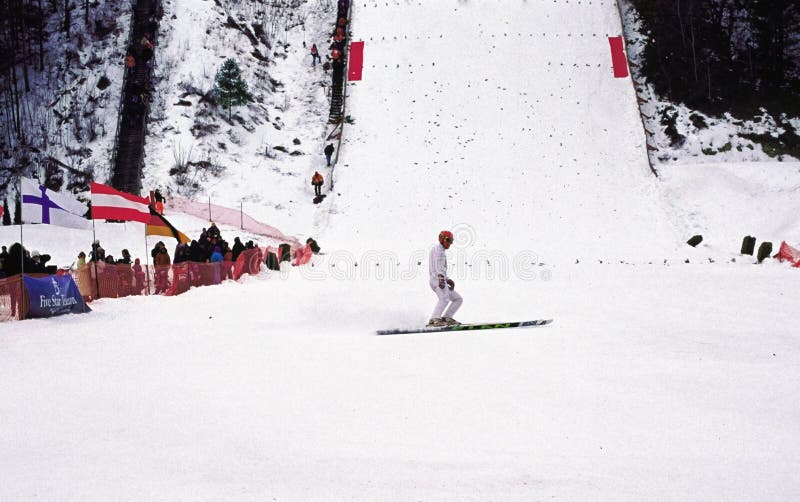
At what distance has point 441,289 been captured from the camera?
1066 cm

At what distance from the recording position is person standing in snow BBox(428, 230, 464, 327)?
10.5 meters

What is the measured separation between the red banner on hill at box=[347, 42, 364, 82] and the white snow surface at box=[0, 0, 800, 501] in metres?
9.57

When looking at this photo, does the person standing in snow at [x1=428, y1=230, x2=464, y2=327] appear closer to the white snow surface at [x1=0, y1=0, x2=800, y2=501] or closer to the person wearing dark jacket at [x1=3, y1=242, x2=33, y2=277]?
the white snow surface at [x1=0, y1=0, x2=800, y2=501]

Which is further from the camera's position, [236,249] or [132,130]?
[132,130]

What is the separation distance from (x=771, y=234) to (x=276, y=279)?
19359 millimetres

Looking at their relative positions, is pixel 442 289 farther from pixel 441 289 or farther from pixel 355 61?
pixel 355 61

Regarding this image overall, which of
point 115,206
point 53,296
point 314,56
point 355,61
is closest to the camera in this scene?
point 53,296

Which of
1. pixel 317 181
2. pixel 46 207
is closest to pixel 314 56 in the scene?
pixel 317 181

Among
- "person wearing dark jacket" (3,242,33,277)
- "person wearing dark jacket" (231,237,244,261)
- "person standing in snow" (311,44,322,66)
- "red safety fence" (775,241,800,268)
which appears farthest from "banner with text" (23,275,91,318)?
"person standing in snow" (311,44,322,66)

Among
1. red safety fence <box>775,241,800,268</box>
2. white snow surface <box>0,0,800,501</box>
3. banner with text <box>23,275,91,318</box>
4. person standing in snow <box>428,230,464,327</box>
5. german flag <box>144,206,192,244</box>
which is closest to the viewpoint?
white snow surface <box>0,0,800,501</box>

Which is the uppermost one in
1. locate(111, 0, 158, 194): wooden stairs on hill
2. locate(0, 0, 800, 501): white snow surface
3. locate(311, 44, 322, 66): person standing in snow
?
locate(311, 44, 322, 66): person standing in snow

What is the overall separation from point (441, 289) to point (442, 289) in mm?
A: 23

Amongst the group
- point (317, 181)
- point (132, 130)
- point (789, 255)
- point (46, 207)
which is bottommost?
point (789, 255)

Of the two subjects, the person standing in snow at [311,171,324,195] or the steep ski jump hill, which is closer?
the steep ski jump hill
